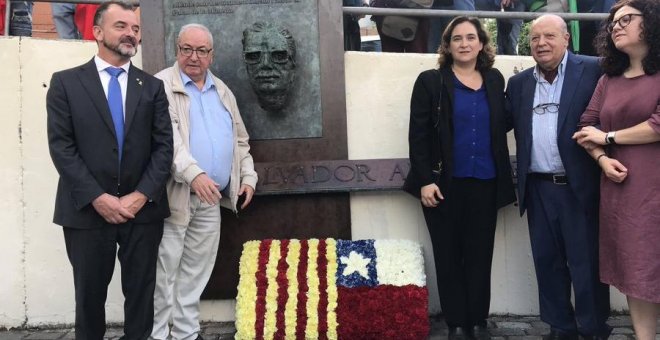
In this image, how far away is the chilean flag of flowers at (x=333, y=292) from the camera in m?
3.86

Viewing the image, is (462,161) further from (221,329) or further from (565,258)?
(221,329)

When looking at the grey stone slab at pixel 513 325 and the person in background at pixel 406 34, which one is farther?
the person in background at pixel 406 34

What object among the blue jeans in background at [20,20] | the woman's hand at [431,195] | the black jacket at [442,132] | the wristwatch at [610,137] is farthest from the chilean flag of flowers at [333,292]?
the blue jeans in background at [20,20]

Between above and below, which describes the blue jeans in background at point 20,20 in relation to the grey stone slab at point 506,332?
above

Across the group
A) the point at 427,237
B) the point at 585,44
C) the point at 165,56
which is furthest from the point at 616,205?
the point at 165,56

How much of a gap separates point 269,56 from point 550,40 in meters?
1.81

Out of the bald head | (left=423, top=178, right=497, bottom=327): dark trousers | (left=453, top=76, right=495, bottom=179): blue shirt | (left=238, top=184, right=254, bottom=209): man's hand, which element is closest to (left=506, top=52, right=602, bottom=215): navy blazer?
the bald head

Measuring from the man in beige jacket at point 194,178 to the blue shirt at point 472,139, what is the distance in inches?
54.2

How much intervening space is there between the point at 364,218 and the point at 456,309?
99cm

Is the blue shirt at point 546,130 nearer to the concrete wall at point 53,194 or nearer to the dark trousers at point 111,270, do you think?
the concrete wall at point 53,194

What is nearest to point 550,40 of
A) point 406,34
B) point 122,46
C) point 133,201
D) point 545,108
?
point 545,108

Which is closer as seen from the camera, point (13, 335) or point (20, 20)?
point (13, 335)

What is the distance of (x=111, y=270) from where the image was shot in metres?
3.20

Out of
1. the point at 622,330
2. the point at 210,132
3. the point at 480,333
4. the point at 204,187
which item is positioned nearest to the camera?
the point at 204,187
